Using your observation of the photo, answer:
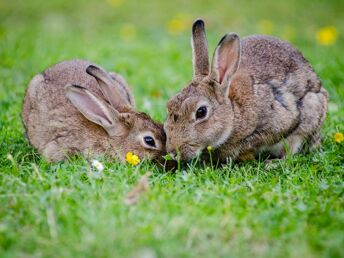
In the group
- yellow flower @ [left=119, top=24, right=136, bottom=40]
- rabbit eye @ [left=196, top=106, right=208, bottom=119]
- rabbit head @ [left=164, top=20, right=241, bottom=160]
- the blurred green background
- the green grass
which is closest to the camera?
the green grass

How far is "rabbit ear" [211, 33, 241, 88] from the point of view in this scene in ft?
19.1

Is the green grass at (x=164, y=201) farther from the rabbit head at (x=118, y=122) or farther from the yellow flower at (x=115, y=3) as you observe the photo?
the yellow flower at (x=115, y=3)

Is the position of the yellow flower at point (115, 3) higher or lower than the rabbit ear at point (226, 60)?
higher

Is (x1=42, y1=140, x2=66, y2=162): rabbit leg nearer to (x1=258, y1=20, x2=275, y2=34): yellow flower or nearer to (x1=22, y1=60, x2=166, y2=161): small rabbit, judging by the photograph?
(x1=22, y1=60, x2=166, y2=161): small rabbit

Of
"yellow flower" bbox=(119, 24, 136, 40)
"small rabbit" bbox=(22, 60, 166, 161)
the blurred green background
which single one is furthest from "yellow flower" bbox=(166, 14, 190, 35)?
"small rabbit" bbox=(22, 60, 166, 161)

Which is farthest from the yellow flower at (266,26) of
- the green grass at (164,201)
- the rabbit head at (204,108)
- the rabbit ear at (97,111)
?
the rabbit ear at (97,111)

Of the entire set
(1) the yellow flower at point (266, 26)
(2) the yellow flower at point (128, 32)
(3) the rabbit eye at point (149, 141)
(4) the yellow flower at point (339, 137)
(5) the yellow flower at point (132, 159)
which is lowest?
(4) the yellow flower at point (339, 137)

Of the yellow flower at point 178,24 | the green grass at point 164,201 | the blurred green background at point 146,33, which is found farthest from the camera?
the yellow flower at point 178,24

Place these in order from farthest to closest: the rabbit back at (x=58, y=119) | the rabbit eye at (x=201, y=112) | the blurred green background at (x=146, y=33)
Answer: the blurred green background at (x=146, y=33)
the rabbit back at (x=58, y=119)
the rabbit eye at (x=201, y=112)

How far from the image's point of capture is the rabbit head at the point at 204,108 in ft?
18.5

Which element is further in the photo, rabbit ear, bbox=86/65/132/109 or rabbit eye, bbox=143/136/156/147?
rabbit ear, bbox=86/65/132/109

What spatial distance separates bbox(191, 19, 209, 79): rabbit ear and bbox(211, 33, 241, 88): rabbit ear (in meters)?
0.27

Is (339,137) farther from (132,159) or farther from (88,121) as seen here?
(88,121)

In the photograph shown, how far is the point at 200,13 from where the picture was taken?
14.1 metres
